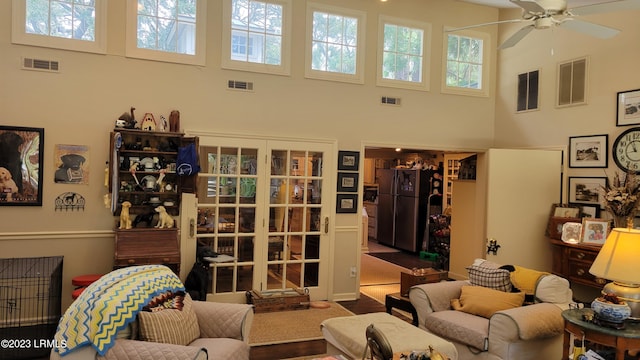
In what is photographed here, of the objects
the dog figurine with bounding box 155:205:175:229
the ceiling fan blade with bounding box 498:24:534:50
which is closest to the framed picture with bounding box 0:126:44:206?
the dog figurine with bounding box 155:205:175:229

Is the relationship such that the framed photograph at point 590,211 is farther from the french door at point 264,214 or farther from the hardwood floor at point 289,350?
the hardwood floor at point 289,350

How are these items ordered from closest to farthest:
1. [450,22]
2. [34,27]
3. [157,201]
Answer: [34,27] → [157,201] → [450,22]

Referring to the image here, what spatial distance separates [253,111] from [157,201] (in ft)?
5.05

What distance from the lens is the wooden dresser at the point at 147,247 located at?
14.6 ft

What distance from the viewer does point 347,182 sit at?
5.96m

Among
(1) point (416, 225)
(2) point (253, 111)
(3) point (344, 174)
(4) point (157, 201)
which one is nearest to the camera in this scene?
(4) point (157, 201)

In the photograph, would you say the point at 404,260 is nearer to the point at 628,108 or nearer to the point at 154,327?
the point at 628,108

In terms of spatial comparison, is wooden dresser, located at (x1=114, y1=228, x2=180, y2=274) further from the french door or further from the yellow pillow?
the yellow pillow

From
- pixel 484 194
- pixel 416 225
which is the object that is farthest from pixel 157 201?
pixel 416 225

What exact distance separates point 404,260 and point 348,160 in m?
3.76

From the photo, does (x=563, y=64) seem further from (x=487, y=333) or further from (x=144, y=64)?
(x=144, y=64)

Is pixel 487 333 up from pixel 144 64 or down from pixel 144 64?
down

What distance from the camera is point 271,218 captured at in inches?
222

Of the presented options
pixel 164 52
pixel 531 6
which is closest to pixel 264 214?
pixel 164 52
